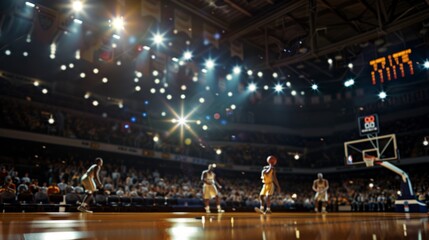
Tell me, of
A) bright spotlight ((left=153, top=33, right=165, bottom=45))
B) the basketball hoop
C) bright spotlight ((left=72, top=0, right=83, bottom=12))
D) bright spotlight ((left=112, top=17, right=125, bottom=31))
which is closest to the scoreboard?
the basketball hoop

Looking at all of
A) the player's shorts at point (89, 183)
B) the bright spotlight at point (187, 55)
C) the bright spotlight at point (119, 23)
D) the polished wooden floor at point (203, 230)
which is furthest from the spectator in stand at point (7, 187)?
the bright spotlight at point (187, 55)

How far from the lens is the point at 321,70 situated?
972 inches

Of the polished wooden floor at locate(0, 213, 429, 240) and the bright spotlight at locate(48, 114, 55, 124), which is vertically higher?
Answer: the bright spotlight at locate(48, 114, 55, 124)

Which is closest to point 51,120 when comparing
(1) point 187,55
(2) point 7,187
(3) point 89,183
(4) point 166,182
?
(4) point 166,182

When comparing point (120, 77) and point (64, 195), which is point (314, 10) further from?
point (120, 77)

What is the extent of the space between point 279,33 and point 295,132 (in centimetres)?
1759

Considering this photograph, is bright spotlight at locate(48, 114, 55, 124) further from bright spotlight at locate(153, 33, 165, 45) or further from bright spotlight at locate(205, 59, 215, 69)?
bright spotlight at locate(205, 59, 215, 69)

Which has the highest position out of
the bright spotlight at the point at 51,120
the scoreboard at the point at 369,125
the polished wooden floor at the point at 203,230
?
the bright spotlight at the point at 51,120

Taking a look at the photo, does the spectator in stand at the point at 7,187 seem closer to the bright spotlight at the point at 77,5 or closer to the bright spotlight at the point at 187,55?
the bright spotlight at the point at 77,5

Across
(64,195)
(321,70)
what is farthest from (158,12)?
(321,70)

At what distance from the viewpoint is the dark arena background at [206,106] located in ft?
49.2

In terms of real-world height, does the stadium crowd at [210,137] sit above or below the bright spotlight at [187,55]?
below

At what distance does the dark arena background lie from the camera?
49.2ft

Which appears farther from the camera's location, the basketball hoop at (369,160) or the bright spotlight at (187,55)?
the bright spotlight at (187,55)
